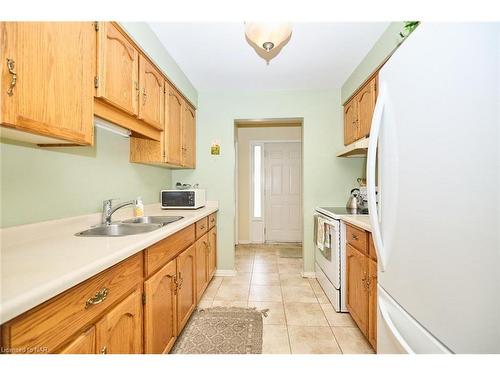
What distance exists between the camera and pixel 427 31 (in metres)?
0.69

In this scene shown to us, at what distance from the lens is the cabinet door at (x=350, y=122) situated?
244 cm

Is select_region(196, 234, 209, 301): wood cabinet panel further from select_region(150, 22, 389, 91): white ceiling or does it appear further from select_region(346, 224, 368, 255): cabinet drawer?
select_region(150, 22, 389, 91): white ceiling

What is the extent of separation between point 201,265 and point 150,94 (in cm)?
162

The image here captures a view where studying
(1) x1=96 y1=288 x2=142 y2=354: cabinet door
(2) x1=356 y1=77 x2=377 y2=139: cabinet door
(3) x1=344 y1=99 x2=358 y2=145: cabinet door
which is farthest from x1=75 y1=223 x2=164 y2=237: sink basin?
(3) x1=344 y1=99 x2=358 y2=145: cabinet door

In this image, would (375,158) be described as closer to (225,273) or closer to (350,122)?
(350,122)

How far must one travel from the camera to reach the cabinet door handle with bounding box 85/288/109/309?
0.78 metres

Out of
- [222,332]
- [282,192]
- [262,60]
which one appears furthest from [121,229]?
[282,192]

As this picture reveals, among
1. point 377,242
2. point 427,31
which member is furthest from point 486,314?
point 427,31

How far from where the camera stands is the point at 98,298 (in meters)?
0.82

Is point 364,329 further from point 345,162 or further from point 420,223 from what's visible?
point 345,162

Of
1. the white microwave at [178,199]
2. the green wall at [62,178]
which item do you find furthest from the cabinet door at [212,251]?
the green wall at [62,178]

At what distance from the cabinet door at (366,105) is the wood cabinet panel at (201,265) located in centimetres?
194

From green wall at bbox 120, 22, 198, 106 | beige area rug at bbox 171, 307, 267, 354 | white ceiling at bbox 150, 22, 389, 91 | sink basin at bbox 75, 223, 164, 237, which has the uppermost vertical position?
white ceiling at bbox 150, 22, 389, 91

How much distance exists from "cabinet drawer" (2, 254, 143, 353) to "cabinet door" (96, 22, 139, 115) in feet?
3.23
